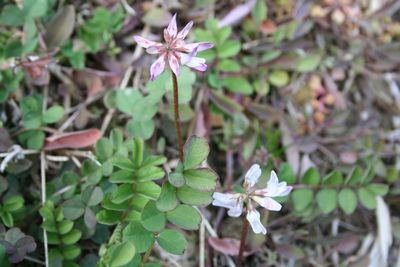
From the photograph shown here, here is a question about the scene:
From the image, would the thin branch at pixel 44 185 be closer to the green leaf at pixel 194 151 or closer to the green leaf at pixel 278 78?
the green leaf at pixel 194 151

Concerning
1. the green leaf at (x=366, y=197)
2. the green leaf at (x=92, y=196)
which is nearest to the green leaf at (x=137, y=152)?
the green leaf at (x=92, y=196)

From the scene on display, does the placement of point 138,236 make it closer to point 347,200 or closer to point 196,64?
point 196,64

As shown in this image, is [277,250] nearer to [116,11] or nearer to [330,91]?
[330,91]

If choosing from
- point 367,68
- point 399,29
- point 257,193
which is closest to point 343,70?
point 367,68

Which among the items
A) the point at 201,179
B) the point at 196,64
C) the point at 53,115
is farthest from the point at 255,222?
the point at 53,115

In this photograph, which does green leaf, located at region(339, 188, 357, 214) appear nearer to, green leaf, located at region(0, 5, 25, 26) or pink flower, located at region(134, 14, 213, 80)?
pink flower, located at region(134, 14, 213, 80)

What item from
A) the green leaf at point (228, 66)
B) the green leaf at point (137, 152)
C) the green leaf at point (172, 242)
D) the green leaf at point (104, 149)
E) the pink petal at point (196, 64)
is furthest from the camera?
the green leaf at point (228, 66)
